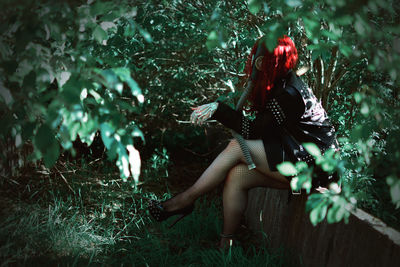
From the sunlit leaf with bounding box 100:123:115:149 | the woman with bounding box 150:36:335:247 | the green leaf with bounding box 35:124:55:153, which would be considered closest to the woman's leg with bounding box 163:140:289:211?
the woman with bounding box 150:36:335:247

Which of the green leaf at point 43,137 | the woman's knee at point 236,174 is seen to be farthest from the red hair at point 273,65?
the green leaf at point 43,137

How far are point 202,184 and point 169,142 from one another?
2022 millimetres

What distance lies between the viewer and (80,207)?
121 inches

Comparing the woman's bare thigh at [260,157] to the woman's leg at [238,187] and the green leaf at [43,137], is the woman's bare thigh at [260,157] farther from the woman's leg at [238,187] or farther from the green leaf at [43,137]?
the green leaf at [43,137]

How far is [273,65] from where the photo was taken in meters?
2.46

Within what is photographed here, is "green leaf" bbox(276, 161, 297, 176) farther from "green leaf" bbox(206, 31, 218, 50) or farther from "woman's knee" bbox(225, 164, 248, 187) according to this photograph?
"woman's knee" bbox(225, 164, 248, 187)

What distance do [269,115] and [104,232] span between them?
1.25 m

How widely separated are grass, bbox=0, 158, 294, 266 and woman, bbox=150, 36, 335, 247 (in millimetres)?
274

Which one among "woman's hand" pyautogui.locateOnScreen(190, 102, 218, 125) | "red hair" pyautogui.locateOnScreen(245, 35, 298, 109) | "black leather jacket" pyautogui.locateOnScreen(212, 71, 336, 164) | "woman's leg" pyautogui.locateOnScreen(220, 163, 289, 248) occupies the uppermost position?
"red hair" pyautogui.locateOnScreen(245, 35, 298, 109)

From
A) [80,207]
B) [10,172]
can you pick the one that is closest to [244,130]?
[80,207]

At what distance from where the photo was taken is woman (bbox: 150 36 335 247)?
2.40 metres

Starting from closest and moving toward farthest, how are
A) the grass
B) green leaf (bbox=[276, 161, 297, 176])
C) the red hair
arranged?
green leaf (bbox=[276, 161, 297, 176]), the grass, the red hair

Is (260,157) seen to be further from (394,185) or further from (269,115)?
(394,185)

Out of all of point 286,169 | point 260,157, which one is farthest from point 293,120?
point 286,169
